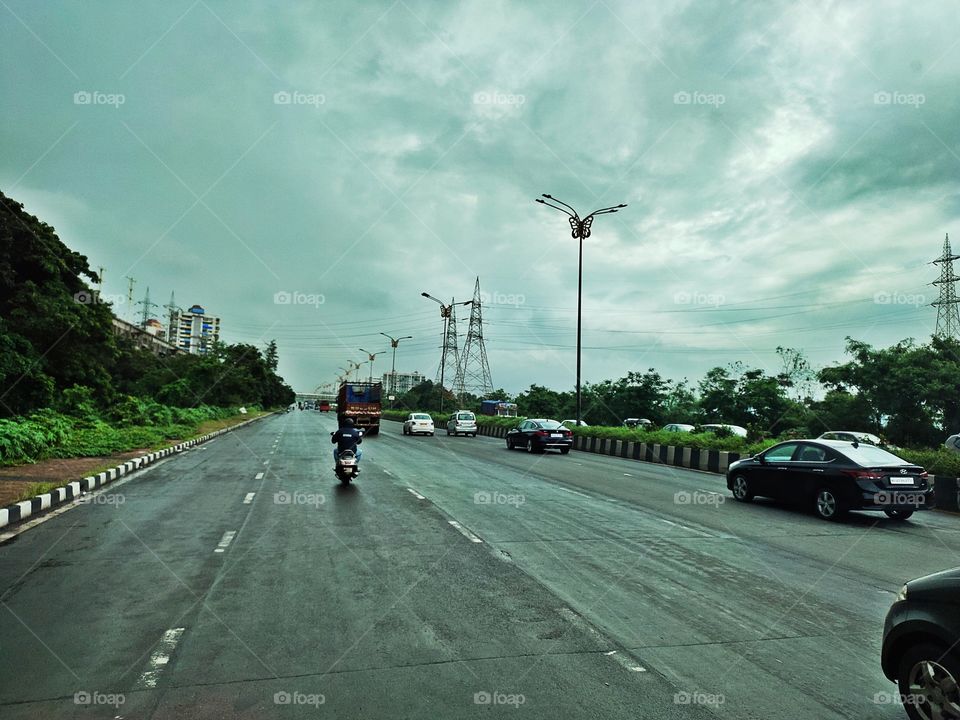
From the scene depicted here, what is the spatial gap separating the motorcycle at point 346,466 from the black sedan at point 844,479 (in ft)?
29.1

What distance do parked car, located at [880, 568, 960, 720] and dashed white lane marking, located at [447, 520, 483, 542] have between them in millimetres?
5549

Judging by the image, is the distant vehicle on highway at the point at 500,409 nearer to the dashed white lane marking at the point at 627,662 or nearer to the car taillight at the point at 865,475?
the car taillight at the point at 865,475

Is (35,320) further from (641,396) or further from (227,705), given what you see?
(641,396)

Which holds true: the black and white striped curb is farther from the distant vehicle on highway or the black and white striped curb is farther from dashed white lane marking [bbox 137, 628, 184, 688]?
the distant vehicle on highway

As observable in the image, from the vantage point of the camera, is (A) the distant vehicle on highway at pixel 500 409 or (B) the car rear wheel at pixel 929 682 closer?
(B) the car rear wheel at pixel 929 682

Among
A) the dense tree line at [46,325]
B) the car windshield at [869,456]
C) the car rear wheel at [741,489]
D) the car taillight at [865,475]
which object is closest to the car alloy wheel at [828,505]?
the car taillight at [865,475]

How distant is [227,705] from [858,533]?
384 inches

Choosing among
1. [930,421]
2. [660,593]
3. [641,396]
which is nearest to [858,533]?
[660,593]

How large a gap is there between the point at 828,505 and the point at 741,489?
2344mm

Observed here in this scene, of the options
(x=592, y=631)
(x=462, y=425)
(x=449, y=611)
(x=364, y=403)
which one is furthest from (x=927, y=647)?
(x=462, y=425)

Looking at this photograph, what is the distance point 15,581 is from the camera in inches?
259

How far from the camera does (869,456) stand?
11.5 meters

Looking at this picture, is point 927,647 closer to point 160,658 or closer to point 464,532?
point 160,658

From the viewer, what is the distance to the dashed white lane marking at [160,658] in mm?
4109
